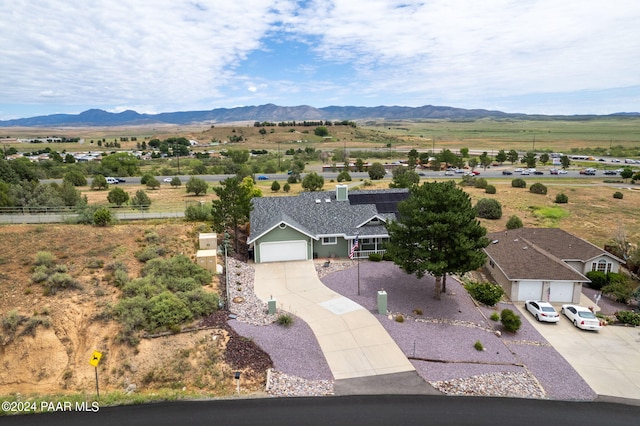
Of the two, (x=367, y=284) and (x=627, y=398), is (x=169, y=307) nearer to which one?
(x=367, y=284)

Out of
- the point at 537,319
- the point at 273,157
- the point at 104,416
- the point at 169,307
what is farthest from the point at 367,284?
the point at 273,157

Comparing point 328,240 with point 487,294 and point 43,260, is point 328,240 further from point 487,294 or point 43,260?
point 43,260

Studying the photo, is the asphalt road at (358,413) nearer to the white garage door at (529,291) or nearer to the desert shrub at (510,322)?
the desert shrub at (510,322)

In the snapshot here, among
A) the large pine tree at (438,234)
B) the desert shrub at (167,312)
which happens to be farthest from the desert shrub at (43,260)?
the large pine tree at (438,234)

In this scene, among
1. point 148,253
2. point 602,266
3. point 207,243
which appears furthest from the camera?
point 207,243

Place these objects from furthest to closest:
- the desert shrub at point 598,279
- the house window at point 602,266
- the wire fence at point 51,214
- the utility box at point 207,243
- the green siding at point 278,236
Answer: the wire fence at point 51,214 → the green siding at point 278,236 → the utility box at point 207,243 → the house window at point 602,266 → the desert shrub at point 598,279

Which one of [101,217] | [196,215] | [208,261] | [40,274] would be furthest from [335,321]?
[101,217]
